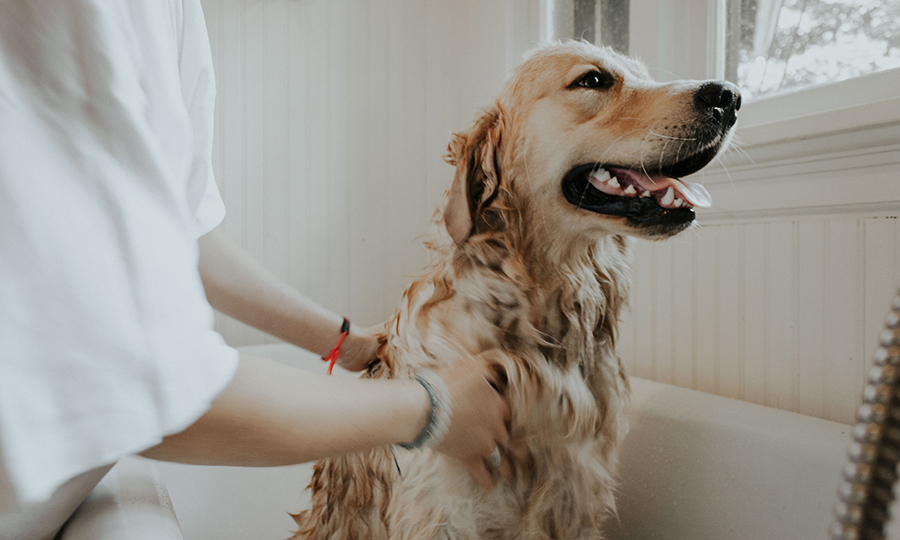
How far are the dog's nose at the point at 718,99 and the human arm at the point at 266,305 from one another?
72cm

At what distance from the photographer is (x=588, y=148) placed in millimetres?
816

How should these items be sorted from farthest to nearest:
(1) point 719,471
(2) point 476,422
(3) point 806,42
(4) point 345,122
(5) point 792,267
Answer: (4) point 345,122 < (3) point 806,42 < (5) point 792,267 < (1) point 719,471 < (2) point 476,422

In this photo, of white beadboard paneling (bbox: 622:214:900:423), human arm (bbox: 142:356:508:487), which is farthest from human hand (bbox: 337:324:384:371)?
white beadboard paneling (bbox: 622:214:900:423)

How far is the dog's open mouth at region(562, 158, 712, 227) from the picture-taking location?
0.74 metres

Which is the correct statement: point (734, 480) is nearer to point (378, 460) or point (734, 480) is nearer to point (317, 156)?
point (378, 460)

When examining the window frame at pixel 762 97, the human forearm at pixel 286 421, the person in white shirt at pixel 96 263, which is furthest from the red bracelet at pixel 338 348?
the window frame at pixel 762 97

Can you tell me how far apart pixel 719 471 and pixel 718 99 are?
2.14ft

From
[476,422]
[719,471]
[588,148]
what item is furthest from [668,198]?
[719,471]

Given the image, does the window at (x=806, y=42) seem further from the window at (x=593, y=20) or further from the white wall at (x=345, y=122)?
the white wall at (x=345, y=122)

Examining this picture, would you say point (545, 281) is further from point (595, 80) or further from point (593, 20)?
point (593, 20)

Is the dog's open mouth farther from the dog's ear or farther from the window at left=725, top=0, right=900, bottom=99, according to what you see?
the window at left=725, top=0, right=900, bottom=99

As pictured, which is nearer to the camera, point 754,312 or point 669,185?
point 669,185

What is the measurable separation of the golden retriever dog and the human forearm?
0.74 ft

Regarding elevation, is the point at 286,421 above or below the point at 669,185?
below
